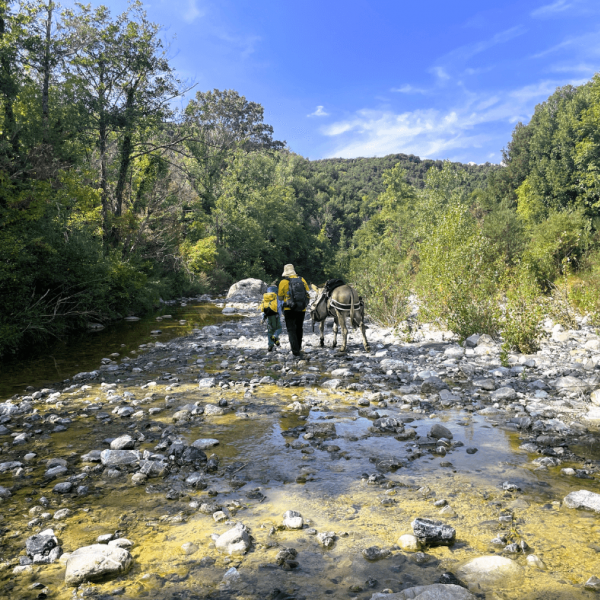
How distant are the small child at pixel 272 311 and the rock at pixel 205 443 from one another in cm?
655

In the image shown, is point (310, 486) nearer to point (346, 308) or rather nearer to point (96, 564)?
point (96, 564)

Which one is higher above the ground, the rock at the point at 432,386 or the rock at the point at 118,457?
the rock at the point at 432,386

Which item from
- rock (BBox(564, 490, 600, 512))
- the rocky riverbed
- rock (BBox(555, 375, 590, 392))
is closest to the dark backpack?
the rocky riverbed

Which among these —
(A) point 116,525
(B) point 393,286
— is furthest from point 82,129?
(A) point 116,525

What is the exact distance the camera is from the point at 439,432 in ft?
20.0

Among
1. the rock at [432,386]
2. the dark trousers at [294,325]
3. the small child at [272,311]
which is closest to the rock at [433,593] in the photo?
the rock at [432,386]

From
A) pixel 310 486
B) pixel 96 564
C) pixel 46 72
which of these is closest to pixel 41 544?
pixel 96 564

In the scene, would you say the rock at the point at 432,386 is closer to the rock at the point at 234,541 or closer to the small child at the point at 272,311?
the small child at the point at 272,311

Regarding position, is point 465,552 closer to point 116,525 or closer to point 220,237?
point 116,525

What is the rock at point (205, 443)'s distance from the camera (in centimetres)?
599

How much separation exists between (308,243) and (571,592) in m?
66.6

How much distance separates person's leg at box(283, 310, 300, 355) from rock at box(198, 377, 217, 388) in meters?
3.00

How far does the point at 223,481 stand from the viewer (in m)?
5.02

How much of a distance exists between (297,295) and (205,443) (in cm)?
609
